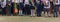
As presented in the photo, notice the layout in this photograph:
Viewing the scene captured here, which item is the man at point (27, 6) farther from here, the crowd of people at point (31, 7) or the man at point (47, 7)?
the man at point (47, 7)

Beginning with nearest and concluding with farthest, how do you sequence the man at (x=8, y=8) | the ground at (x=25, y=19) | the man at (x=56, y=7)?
the ground at (x=25, y=19) < the man at (x=56, y=7) < the man at (x=8, y=8)

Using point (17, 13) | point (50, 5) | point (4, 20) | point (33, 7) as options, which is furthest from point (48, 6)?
point (4, 20)

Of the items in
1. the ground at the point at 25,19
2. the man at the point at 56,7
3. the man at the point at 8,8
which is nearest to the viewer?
Result: the ground at the point at 25,19

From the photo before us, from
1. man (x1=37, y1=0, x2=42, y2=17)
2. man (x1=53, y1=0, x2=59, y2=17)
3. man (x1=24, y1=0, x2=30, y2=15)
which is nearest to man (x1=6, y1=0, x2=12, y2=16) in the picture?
man (x1=24, y1=0, x2=30, y2=15)

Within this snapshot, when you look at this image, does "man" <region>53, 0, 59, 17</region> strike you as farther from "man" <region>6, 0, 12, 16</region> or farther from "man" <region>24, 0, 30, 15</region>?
"man" <region>6, 0, 12, 16</region>


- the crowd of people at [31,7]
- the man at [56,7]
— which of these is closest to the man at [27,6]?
the crowd of people at [31,7]

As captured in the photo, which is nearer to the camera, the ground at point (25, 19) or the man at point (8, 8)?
the ground at point (25, 19)

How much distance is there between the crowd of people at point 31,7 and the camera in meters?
10.4

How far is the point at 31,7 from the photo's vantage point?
10516 millimetres

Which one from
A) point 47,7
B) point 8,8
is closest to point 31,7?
point 47,7

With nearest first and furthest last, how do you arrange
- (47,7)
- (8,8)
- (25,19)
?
(25,19) → (47,7) → (8,8)

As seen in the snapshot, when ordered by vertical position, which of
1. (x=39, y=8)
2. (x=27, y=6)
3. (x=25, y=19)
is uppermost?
(x=27, y=6)

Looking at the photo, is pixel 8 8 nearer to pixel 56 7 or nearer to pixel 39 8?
pixel 39 8

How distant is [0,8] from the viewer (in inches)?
418
